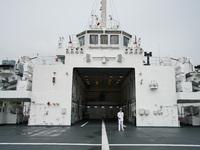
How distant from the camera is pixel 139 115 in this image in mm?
16156

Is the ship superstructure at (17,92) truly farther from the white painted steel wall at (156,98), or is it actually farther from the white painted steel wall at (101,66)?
the white painted steel wall at (156,98)

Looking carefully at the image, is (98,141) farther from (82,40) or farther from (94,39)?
(82,40)

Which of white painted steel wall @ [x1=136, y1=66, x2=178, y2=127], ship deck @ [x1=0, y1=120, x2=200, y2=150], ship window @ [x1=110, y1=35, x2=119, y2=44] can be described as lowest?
ship deck @ [x1=0, y1=120, x2=200, y2=150]

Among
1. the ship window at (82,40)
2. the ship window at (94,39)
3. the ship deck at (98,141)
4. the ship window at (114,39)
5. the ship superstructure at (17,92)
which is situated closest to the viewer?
the ship deck at (98,141)

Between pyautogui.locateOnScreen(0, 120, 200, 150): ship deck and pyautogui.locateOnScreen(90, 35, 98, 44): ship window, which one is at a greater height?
pyautogui.locateOnScreen(90, 35, 98, 44): ship window

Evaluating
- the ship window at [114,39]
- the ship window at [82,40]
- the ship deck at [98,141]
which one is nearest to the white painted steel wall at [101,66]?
the ship window at [114,39]

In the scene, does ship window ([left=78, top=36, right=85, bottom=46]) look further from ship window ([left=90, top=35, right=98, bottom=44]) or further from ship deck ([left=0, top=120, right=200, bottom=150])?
ship deck ([left=0, top=120, right=200, bottom=150])

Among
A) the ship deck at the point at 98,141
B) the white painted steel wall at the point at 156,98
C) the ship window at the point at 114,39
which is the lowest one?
the ship deck at the point at 98,141

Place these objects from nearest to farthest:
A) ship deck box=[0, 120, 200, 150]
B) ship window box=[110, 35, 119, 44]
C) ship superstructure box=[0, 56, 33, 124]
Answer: ship deck box=[0, 120, 200, 150] < ship superstructure box=[0, 56, 33, 124] < ship window box=[110, 35, 119, 44]

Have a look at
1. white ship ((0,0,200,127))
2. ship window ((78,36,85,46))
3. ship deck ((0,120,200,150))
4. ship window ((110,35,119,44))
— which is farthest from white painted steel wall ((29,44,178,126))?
ship deck ((0,120,200,150))

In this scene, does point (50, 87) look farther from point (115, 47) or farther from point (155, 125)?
point (155, 125)

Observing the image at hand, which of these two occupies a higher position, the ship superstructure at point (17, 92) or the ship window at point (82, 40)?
the ship window at point (82, 40)

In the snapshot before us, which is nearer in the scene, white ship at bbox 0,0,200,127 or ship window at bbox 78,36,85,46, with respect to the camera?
white ship at bbox 0,0,200,127

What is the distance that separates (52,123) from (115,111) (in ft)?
58.3
